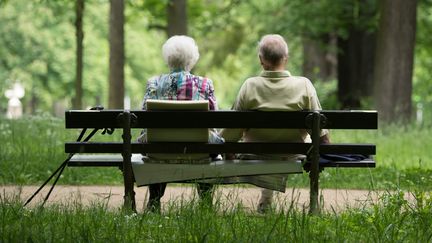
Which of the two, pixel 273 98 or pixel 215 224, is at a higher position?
pixel 273 98

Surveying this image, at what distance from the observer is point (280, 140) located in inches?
279

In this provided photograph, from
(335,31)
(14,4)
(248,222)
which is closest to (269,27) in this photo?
(335,31)

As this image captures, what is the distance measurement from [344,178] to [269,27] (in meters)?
16.7

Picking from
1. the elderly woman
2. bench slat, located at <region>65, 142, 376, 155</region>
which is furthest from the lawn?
the elderly woman

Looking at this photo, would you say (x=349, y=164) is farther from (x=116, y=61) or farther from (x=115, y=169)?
(x=116, y=61)

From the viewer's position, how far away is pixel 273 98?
7055mm

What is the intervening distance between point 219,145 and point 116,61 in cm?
1100

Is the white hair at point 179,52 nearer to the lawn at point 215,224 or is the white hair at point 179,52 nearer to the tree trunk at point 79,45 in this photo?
the lawn at point 215,224

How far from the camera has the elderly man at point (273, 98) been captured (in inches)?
277

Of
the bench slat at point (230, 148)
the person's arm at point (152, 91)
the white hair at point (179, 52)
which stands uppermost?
the white hair at point (179, 52)

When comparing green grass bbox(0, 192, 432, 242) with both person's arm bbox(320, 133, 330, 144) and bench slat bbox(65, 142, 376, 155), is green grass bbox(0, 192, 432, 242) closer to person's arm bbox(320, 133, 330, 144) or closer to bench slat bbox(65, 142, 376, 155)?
bench slat bbox(65, 142, 376, 155)

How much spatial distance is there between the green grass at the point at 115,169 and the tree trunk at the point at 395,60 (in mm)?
3132

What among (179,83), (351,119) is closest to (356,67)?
(179,83)

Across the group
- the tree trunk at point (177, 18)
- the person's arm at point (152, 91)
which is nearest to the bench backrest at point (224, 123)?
the person's arm at point (152, 91)
